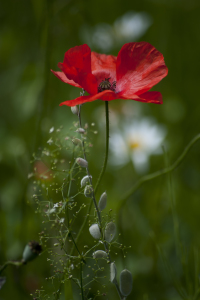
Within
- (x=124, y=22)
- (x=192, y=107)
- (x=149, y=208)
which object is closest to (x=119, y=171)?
(x=149, y=208)

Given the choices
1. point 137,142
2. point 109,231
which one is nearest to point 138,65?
point 109,231

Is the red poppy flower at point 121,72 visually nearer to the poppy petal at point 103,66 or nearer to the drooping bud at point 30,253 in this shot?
the poppy petal at point 103,66

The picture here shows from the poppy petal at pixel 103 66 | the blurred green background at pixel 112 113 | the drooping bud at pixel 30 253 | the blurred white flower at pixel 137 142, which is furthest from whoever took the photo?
the blurred white flower at pixel 137 142

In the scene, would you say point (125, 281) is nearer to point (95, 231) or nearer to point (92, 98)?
point (95, 231)

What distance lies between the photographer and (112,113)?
104 centimetres

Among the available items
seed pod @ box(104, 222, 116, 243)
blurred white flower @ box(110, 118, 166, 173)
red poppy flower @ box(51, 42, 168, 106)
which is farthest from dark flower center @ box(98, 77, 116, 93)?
blurred white flower @ box(110, 118, 166, 173)

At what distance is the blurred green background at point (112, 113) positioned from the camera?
61 cm

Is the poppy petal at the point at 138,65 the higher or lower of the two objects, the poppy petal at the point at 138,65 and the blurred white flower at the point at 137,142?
the higher

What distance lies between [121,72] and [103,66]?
0.15 ft

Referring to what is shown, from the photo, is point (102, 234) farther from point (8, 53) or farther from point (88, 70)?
point (8, 53)

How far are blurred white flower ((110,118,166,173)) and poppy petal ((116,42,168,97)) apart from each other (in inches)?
20.9

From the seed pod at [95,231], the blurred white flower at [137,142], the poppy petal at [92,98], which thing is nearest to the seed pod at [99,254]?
the seed pod at [95,231]

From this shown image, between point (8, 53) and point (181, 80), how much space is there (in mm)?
579

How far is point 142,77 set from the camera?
0.36 m
